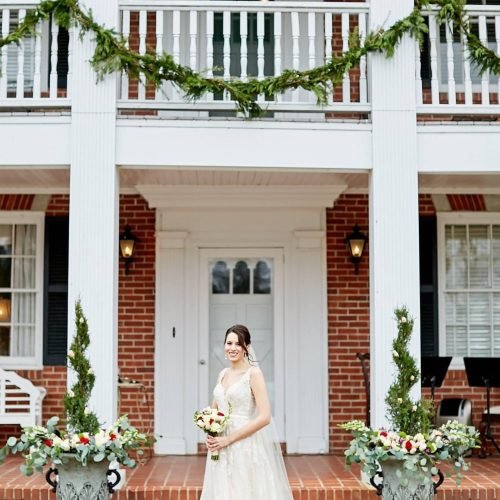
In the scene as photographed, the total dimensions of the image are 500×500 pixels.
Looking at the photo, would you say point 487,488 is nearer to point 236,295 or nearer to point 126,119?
point 236,295

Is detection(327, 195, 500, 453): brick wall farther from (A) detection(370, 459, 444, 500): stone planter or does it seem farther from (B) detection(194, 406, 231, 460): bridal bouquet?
(B) detection(194, 406, 231, 460): bridal bouquet

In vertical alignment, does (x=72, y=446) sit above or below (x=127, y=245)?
below

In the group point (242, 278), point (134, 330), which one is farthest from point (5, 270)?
point (242, 278)

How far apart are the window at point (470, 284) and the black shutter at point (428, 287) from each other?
0.27 ft

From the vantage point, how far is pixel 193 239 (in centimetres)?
1003

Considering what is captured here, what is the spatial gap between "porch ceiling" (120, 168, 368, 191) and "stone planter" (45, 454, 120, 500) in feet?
9.86

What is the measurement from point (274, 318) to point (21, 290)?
116 inches

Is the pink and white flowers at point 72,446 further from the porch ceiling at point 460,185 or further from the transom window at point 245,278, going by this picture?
the porch ceiling at point 460,185

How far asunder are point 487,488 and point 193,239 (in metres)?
4.29

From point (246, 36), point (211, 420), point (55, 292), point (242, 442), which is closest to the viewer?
point (211, 420)

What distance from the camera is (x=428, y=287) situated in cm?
1003

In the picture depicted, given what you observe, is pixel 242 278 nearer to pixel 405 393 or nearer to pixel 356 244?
pixel 356 244

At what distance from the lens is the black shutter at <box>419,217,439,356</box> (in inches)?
393

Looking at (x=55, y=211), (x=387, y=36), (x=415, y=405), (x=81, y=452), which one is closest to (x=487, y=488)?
(x=415, y=405)
